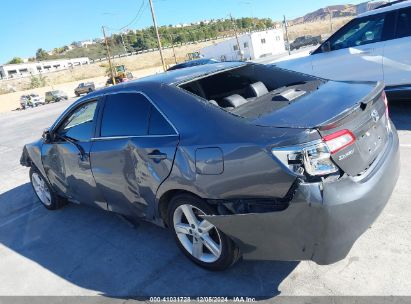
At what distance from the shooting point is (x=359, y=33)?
22.0ft

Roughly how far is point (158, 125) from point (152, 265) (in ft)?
4.30

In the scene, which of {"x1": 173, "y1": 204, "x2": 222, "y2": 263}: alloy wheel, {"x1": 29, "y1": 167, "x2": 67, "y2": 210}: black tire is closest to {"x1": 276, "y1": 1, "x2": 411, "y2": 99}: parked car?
{"x1": 173, "y1": 204, "x2": 222, "y2": 263}: alloy wheel

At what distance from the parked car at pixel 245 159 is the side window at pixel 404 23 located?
3.16 metres

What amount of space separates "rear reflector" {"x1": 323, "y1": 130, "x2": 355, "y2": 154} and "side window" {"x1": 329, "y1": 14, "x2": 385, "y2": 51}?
450cm

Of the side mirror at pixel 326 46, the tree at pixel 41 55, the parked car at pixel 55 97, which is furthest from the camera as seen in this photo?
the tree at pixel 41 55

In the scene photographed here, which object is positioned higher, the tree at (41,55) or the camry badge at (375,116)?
the tree at (41,55)

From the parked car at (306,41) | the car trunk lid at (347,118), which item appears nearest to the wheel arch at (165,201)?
the car trunk lid at (347,118)

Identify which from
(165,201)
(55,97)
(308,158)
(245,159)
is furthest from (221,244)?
(55,97)

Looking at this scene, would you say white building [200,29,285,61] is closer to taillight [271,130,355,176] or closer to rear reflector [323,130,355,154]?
rear reflector [323,130,355,154]

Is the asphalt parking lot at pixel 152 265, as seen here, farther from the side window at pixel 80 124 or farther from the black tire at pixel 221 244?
the side window at pixel 80 124

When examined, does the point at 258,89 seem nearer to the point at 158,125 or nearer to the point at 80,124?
the point at 158,125

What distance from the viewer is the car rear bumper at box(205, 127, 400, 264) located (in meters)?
2.49

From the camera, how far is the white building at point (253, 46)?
75.2m

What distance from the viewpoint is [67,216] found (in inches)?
209
